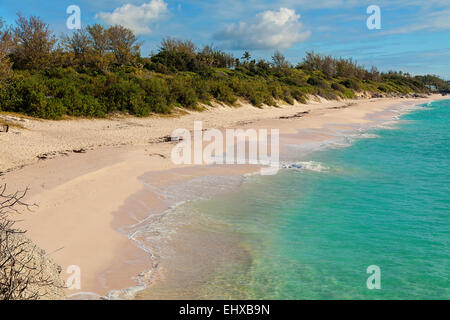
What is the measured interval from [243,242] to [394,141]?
1562 centimetres

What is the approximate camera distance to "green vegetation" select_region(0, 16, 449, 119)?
50.7 feet

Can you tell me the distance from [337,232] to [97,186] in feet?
17.1

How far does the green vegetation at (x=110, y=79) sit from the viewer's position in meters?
15.5

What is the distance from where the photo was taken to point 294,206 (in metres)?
8.14

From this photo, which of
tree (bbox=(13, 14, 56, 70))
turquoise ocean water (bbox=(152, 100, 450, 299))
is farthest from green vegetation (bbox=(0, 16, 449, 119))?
turquoise ocean water (bbox=(152, 100, 450, 299))

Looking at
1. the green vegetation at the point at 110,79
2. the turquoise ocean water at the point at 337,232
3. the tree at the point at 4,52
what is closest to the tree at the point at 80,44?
the green vegetation at the point at 110,79

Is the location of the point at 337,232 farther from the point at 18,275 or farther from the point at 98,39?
the point at 98,39

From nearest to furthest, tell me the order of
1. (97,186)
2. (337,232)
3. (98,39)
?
(337,232) < (97,186) < (98,39)

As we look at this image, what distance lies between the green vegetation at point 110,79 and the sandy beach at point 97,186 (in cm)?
159

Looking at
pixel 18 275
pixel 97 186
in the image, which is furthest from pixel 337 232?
pixel 18 275

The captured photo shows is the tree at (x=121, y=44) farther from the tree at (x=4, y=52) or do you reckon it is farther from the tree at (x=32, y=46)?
the tree at (x=4, y=52)

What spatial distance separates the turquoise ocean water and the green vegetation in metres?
10.8

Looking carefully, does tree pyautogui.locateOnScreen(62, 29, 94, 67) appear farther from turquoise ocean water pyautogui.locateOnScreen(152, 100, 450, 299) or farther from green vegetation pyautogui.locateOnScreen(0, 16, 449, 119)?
turquoise ocean water pyautogui.locateOnScreen(152, 100, 450, 299)

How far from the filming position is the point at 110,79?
63.7 ft
